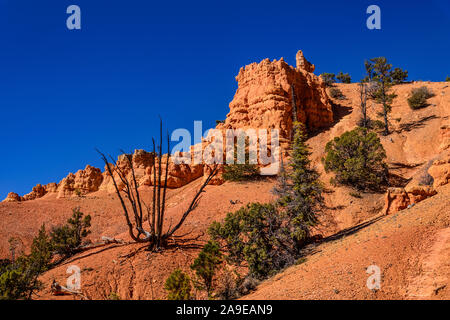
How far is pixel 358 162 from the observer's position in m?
21.4

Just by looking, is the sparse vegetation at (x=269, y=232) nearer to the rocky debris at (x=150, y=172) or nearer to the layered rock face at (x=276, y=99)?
the layered rock face at (x=276, y=99)

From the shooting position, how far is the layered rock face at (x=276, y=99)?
32719 mm

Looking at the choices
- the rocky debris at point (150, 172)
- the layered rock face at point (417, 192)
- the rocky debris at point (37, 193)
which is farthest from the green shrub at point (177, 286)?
the rocky debris at point (37, 193)

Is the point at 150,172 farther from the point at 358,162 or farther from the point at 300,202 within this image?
the point at 300,202

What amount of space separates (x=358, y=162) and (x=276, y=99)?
14.7m

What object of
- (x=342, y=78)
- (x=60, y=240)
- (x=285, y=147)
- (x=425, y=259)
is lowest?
(x=60, y=240)

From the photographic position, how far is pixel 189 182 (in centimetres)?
3534

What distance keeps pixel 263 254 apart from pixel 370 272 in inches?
197

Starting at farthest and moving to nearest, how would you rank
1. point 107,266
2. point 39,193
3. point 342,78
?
point 342,78 → point 39,193 → point 107,266

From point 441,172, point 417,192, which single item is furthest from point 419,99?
point 417,192

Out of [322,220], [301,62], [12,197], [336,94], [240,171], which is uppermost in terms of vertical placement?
[301,62]

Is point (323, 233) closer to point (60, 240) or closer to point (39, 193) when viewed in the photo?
point (60, 240)

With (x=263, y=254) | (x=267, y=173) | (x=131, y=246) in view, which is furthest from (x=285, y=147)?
(x=131, y=246)

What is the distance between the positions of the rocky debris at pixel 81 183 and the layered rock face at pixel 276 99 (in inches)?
830
